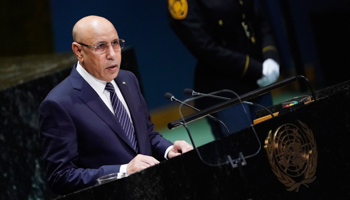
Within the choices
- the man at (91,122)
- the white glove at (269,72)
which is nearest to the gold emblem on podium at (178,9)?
the white glove at (269,72)

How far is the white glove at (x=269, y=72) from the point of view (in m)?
3.44

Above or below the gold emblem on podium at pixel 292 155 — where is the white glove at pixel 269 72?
above

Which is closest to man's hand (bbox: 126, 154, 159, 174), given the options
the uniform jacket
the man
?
the man

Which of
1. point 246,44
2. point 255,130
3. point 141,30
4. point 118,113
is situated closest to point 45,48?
point 141,30

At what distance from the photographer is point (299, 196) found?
6.83 feet

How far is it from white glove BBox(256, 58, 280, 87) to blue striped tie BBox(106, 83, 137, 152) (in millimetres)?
1252

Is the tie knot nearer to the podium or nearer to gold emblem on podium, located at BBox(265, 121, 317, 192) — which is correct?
the podium

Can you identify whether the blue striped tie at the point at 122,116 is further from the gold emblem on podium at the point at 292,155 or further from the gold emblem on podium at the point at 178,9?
the gold emblem on podium at the point at 178,9

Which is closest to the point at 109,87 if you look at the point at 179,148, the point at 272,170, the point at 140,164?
the point at 179,148

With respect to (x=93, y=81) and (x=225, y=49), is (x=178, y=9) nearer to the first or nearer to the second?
(x=225, y=49)

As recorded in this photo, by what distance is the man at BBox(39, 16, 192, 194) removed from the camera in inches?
85.9

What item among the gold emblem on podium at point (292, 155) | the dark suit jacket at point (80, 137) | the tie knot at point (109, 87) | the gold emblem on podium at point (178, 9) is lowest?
the gold emblem on podium at point (292, 155)

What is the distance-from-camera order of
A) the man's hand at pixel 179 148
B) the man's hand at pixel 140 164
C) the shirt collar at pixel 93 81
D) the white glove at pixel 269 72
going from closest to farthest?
the man's hand at pixel 140 164 < the man's hand at pixel 179 148 < the shirt collar at pixel 93 81 < the white glove at pixel 269 72

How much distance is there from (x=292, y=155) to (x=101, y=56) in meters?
0.89
